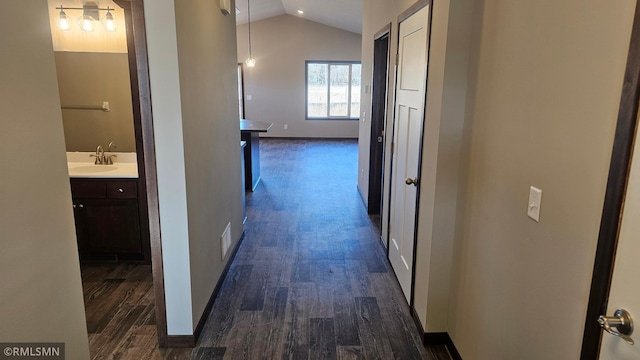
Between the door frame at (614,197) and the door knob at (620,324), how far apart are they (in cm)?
4

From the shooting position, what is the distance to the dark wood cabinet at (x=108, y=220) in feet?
10.4

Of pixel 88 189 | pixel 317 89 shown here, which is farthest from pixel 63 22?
pixel 317 89

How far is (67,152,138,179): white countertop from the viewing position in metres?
3.15

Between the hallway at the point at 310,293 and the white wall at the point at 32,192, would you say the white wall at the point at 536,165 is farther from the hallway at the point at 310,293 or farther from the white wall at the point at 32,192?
the white wall at the point at 32,192

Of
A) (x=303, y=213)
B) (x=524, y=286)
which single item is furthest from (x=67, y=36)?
(x=524, y=286)

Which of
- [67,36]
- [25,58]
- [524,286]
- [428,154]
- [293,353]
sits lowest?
[293,353]

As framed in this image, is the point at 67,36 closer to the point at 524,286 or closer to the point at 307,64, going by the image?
the point at 524,286

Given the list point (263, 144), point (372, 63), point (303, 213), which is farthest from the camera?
point (263, 144)

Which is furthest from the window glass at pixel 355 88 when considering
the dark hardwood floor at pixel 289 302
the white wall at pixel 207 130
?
the white wall at pixel 207 130

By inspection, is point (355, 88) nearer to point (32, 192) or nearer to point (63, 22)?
point (63, 22)

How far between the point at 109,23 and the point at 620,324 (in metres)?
3.80

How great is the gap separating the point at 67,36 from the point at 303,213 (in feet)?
9.57

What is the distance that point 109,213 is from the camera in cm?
324

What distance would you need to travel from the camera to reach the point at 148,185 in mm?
2158
